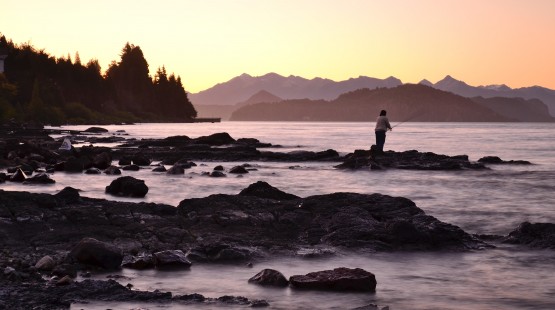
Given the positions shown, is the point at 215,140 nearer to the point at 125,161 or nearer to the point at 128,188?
the point at 125,161

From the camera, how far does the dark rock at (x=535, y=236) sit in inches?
575

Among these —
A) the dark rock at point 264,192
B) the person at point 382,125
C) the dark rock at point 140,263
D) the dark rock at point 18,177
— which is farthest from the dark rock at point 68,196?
the person at point 382,125

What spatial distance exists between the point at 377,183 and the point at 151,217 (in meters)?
16.4

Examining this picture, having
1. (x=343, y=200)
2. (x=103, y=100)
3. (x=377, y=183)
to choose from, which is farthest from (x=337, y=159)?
(x=103, y=100)

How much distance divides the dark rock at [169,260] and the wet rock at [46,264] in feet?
5.54

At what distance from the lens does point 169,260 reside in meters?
12.3

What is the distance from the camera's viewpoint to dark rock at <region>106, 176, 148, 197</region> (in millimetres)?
21903

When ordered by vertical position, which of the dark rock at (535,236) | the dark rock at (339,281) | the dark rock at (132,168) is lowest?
the dark rock at (132,168)

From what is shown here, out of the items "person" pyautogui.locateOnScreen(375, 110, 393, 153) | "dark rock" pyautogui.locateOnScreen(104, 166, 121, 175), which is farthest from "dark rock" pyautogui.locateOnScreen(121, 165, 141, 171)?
"person" pyautogui.locateOnScreen(375, 110, 393, 153)

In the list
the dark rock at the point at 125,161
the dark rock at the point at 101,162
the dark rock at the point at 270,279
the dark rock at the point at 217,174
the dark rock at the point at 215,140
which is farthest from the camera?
the dark rock at the point at 215,140

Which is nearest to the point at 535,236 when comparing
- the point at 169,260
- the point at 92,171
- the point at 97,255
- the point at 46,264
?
the point at 169,260

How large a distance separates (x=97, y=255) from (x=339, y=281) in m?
4.10

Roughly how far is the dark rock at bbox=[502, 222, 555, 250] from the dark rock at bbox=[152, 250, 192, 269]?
23.3 ft

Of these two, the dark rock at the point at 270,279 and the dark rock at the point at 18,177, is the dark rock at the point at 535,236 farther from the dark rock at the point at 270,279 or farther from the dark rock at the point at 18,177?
the dark rock at the point at 18,177
